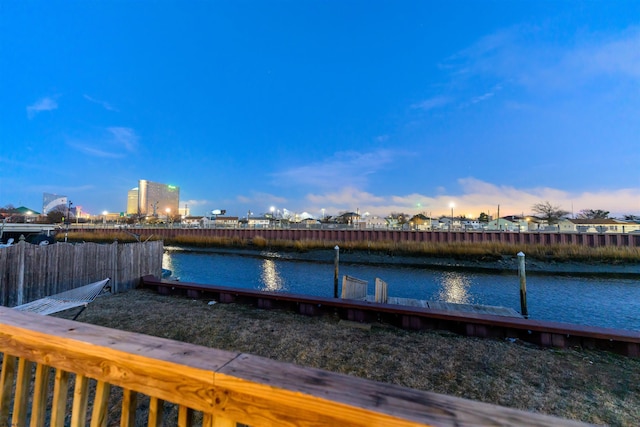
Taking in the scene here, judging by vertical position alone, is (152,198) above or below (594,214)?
above

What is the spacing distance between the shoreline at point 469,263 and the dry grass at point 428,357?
1729 centimetres

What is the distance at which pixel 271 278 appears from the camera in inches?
704

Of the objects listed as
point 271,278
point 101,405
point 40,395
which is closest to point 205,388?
point 101,405

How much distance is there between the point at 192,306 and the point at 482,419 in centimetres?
768

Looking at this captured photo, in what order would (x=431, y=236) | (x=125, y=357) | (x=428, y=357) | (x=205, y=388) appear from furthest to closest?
(x=431, y=236) < (x=428, y=357) < (x=125, y=357) < (x=205, y=388)

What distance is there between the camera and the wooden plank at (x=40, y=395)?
1263 mm

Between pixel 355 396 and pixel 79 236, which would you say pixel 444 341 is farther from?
pixel 79 236

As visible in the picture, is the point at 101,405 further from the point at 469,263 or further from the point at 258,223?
the point at 258,223

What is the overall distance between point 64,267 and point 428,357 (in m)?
9.41

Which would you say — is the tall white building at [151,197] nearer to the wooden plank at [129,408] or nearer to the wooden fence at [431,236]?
the wooden fence at [431,236]

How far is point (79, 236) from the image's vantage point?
144ft

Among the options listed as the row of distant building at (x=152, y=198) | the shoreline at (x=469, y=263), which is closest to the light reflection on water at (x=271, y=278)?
the shoreline at (x=469, y=263)

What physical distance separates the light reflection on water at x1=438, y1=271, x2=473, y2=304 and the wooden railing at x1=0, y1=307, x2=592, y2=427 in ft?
42.2

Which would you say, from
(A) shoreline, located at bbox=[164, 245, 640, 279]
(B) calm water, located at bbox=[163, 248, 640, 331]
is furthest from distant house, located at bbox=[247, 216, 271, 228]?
(B) calm water, located at bbox=[163, 248, 640, 331]
